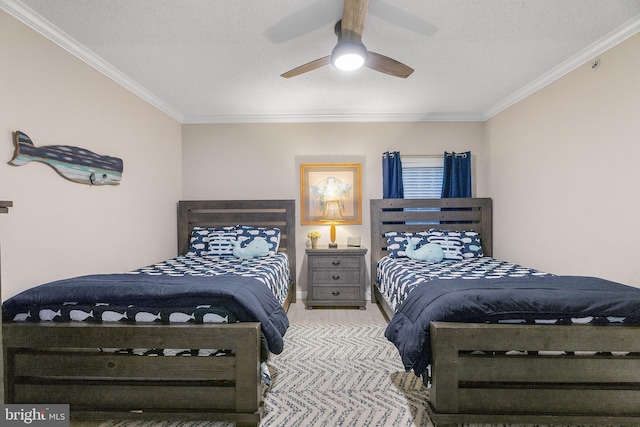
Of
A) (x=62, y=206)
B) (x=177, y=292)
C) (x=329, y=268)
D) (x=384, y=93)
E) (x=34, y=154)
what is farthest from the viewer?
(x=329, y=268)

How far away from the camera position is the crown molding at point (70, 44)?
198cm

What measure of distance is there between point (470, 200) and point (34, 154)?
4.08 meters

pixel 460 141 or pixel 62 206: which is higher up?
pixel 460 141

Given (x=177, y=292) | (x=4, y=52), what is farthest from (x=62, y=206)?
(x=177, y=292)

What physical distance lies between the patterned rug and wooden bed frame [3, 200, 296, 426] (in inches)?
6.5

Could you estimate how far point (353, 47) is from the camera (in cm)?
207

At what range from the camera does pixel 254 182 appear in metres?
4.30

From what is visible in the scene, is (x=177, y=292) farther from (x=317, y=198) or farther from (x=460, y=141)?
(x=460, y=141)

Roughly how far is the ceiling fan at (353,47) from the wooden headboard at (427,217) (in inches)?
78.6

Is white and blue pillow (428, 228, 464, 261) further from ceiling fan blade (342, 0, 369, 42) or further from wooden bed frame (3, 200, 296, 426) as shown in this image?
wooden bed frame (3, 200, 296, 426)

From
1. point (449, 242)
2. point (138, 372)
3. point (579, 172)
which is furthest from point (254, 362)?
Answer: point (579, 172)

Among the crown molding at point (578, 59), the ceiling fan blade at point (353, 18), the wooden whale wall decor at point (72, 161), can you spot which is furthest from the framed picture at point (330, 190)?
the ceiling fan blade at point (353, 18)

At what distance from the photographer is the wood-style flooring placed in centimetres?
351

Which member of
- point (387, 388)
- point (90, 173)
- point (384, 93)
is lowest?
point (387, 388)
